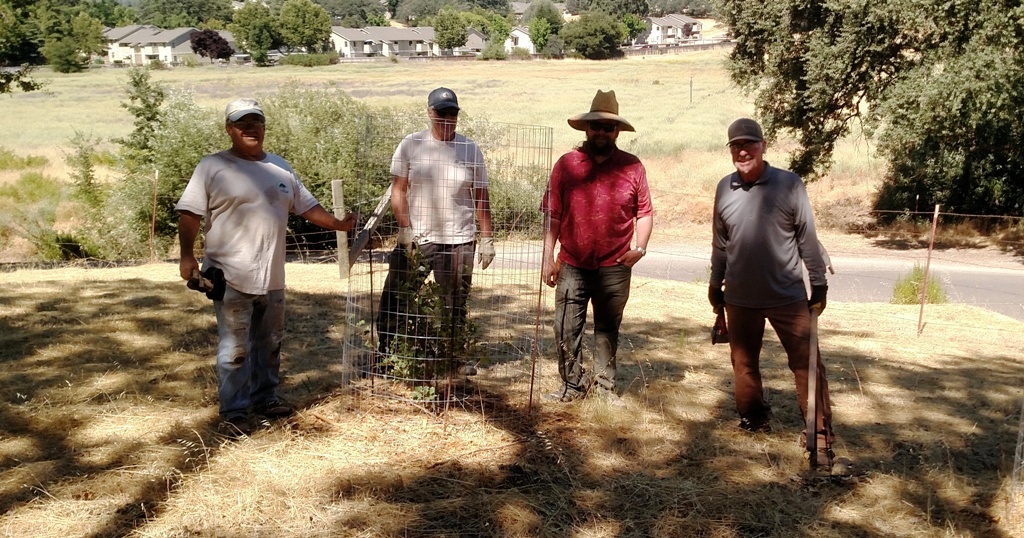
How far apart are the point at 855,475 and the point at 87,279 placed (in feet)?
26.8


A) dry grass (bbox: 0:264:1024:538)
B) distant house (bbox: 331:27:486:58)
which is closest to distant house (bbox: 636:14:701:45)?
distant house (bbox: 331:27:486:58)

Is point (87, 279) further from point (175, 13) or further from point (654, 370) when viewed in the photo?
point (175, 13)

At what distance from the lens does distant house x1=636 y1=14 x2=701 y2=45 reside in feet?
415

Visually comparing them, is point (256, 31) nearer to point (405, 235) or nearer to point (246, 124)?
point (405, 235)

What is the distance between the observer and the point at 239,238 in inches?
176

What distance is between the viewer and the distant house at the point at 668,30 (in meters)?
126

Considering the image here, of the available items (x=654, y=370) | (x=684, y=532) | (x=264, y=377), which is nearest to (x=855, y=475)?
(x=684, y=532)

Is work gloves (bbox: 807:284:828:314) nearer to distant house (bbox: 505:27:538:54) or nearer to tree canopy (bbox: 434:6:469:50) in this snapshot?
tree canopy (bbox: 434:6:469:50)

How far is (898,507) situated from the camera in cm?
405

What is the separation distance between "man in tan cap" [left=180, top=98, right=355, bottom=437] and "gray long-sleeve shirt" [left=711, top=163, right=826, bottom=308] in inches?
85.1

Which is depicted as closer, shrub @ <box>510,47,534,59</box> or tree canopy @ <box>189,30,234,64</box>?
shrub @ <box>510,47,534,59</box>

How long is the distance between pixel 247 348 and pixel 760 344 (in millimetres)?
2798

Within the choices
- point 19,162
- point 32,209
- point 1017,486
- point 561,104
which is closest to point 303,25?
point 561,104

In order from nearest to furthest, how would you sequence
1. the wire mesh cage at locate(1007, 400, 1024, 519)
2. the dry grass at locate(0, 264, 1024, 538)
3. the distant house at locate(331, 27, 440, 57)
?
the dry grass at locate(0, 264, 1024, 538)
the wire mesh cage at locate(1007, 400, 1024, 519)
the distant house at locate(331, 27, 440, 57)
